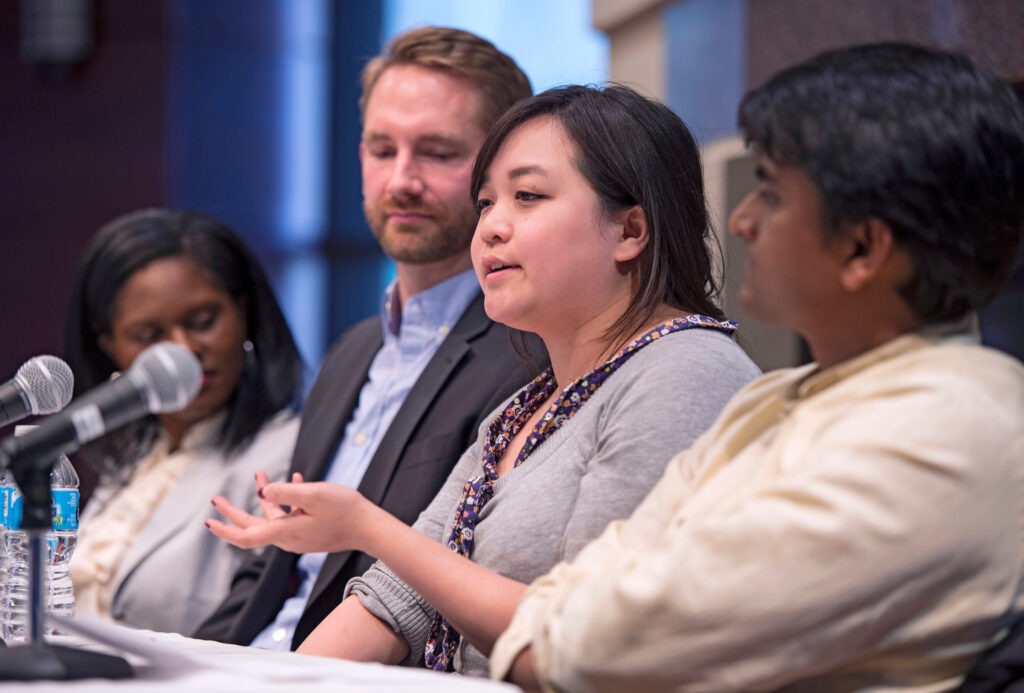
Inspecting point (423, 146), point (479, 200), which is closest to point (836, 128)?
A: point (479, 200)

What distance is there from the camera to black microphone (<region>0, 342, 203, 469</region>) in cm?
123

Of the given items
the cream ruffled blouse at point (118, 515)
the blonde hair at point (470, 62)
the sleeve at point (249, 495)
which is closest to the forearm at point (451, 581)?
the sleeve at point (249, 495)

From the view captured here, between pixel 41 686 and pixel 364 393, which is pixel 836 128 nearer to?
pixel 41 686

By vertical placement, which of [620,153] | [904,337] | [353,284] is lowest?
[353,284]

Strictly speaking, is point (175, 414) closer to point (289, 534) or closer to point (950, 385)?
point (289, 534)

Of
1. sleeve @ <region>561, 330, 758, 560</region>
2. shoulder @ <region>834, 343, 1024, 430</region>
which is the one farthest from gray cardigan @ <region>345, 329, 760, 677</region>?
shoulder @ <region>834, 343, 1024, 430</region>

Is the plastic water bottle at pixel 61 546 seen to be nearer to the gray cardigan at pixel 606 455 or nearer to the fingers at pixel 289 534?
the fingers at pixel 289 534

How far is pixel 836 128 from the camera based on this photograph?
1229 millimetres

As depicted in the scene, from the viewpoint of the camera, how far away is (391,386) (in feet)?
8.63

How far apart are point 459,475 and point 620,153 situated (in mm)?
583

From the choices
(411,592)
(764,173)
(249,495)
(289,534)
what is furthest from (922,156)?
(249,495)

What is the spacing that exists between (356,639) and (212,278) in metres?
1.60

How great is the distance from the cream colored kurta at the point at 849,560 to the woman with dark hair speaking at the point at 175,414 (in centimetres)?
184

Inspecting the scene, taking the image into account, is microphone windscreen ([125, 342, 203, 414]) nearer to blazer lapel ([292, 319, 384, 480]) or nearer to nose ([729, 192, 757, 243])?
nose ([729, 192, 757, 243])
